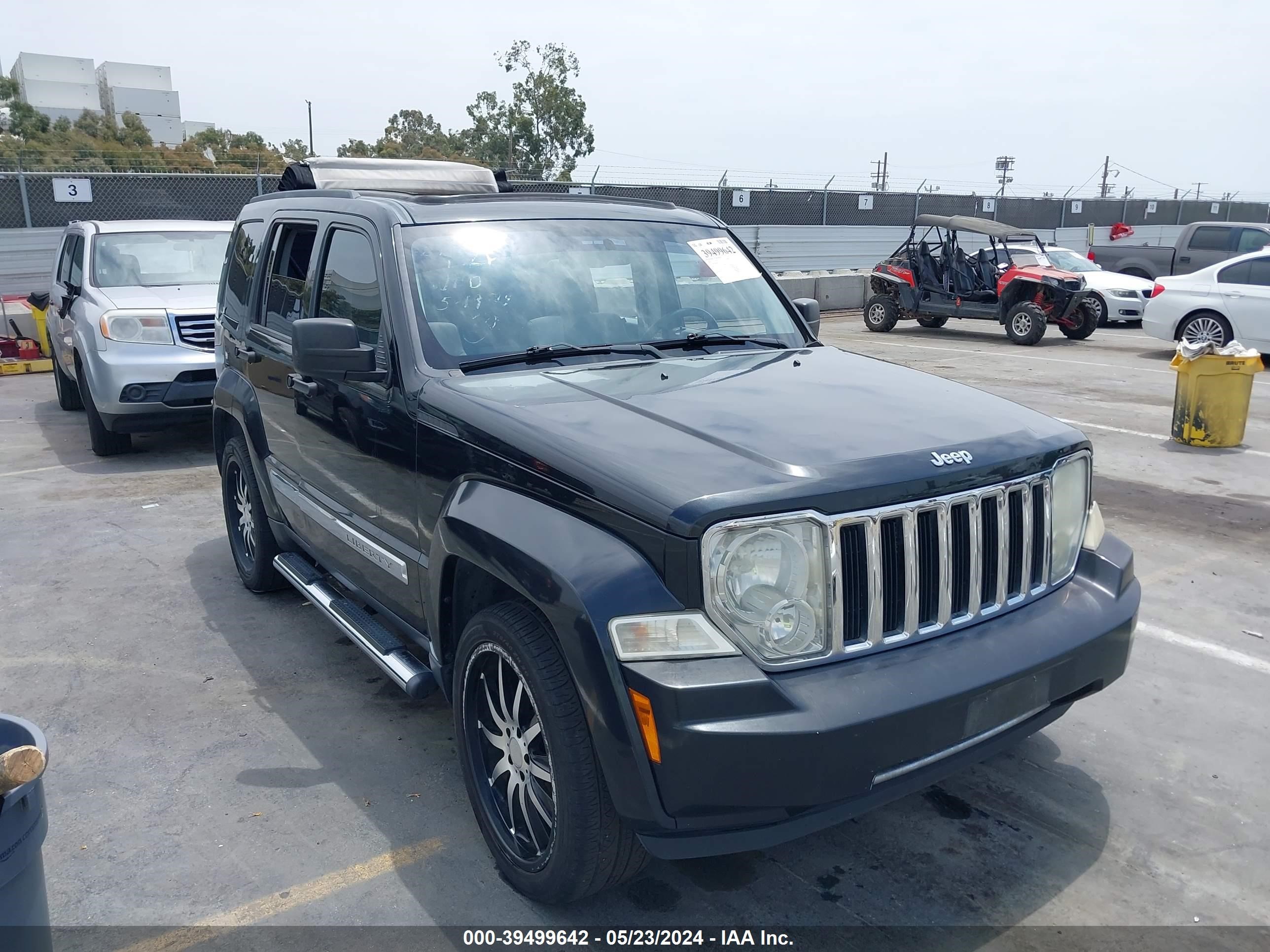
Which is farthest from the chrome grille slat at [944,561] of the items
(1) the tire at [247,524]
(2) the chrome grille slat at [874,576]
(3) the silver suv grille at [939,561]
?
(1) the tire at [247,524]

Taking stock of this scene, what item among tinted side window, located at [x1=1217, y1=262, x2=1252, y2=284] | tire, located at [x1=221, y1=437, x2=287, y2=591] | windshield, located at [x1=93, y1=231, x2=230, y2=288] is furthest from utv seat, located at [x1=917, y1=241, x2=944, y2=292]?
tire, located at [x1=221, y1=437, x2=287, y2=591]

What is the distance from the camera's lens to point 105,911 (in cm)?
303

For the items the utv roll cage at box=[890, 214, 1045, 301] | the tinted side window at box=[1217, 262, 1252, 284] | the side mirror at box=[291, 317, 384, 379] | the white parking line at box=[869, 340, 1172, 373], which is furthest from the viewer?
the utv roll cage at box=[890, 214, 1045, 301]

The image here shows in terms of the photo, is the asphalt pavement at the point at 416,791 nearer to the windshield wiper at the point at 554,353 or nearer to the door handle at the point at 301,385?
the door handle at the point at 301,385

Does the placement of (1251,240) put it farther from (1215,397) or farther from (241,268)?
(241,268)

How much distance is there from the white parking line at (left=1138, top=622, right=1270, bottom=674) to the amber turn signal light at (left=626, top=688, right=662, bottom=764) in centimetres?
336

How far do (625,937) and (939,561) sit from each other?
1.36m

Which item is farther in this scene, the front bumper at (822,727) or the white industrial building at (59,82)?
the white industrial building at (59,82)

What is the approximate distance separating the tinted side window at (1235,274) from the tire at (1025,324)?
2.85 metres

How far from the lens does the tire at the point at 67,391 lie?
1075 centimetres

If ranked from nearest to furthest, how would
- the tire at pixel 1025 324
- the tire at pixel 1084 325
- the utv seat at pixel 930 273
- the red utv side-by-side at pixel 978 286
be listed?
1. the tire at pixel 1025 324
2. the red utv side-by-side at pixel 978 286
3. the tire at pixel 1084 325
4. the utv seat at pixel 930 273

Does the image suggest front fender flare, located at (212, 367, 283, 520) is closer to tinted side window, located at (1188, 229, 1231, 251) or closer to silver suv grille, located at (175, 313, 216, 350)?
silver suv grille, located at (175, 313, 216, 350)

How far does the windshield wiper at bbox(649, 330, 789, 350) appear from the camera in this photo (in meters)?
3.98

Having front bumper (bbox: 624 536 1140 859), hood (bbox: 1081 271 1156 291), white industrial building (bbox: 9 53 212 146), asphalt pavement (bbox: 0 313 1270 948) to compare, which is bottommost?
asphalt pavement (bbox: 0 313 1270 948)
